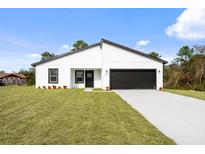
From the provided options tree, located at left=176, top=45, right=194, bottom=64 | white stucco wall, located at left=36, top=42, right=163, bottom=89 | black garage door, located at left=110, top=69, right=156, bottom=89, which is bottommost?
black garage door, located at left=110, top=69, right=156, bottom=89

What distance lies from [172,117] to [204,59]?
2371 centimetres

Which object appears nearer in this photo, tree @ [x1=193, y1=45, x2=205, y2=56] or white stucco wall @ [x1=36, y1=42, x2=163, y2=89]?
white stucco wall @ [x1=36, y1=42, x2=163, y2=89]

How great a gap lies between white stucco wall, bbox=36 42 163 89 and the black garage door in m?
0.42

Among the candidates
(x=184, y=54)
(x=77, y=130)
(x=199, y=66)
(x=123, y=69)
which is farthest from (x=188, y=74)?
(x=77, y=130)

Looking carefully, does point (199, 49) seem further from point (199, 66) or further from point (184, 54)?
point (199, 66)

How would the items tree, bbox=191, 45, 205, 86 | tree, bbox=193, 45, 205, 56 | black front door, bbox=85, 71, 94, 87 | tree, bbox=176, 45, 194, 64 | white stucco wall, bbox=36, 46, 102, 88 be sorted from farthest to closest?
1. tree, bbox=176, 45, 194, 64
2. tree, bbox=193, 45, 205, 56
3. tree, bbox=191, 45, 205, 86
4. black front door, bbox=85, 71, 94, 87
5. white stucco wall, bbox=36, 46, 102, 88

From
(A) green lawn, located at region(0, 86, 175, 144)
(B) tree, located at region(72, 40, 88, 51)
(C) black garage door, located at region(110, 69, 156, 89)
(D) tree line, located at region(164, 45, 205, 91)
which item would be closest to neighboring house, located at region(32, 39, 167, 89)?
(C) black garage door, located at region(110, 69, 156, 89)

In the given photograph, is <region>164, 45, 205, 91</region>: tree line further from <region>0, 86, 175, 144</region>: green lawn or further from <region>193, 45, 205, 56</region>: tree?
<region>0, 86, 175, 144</region>: green lawn

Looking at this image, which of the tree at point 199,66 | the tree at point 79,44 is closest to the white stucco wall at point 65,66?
the tree at point 199,66

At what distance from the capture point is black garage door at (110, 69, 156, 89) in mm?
19656

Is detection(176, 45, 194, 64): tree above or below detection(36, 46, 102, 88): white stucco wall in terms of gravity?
above

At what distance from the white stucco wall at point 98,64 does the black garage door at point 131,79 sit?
42 centimetres
